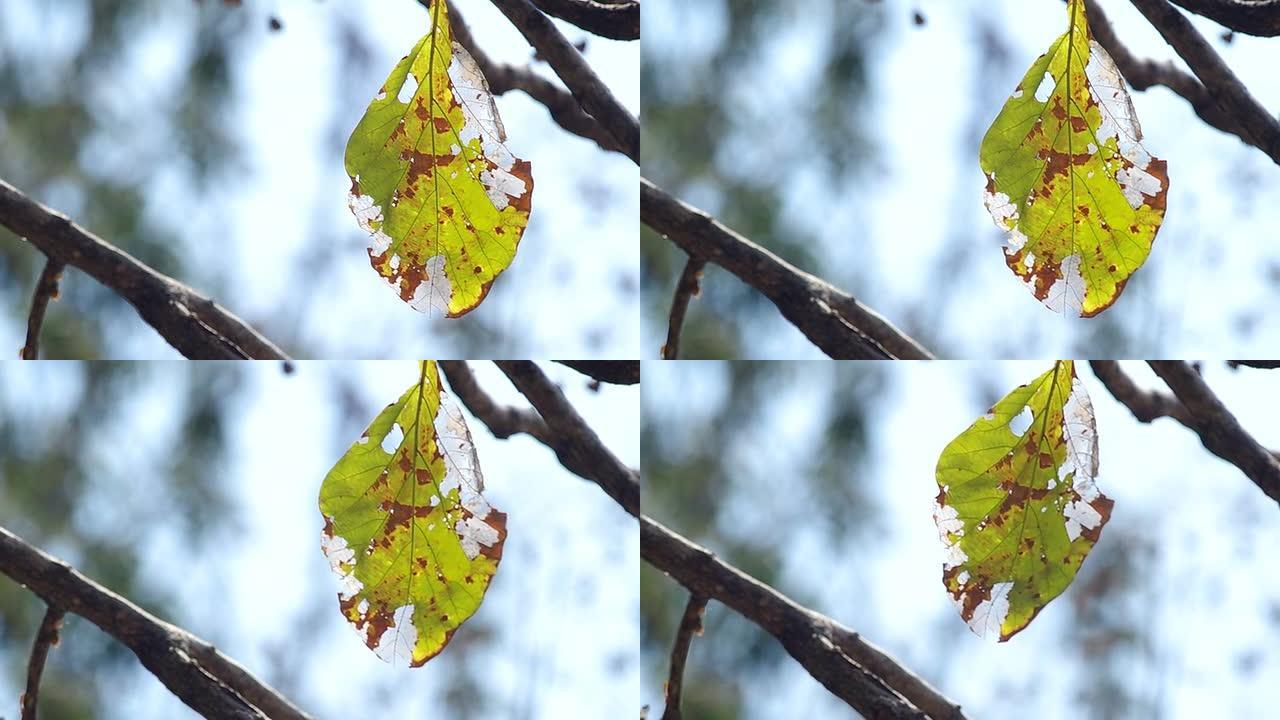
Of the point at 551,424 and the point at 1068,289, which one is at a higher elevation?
the point at 1068,289

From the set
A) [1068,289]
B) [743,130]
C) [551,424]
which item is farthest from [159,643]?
[1068,289]

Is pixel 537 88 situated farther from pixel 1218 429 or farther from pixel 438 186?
pixel 1218 429

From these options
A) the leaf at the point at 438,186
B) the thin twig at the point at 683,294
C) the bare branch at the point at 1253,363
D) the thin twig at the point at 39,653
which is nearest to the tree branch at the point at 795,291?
the thin twig at the point at 683,294

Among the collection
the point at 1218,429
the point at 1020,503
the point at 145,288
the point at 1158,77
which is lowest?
the point at 145,288

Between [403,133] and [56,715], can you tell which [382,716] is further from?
[403,133]

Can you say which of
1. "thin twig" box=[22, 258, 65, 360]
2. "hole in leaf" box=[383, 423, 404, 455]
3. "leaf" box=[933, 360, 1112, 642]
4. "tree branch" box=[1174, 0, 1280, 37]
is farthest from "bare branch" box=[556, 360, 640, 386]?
"tree branch" box=[1174, 0, 1280, 37]

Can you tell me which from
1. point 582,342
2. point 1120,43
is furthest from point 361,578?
point 1120,43

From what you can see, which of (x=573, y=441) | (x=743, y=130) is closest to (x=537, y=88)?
(x=743, y=130)

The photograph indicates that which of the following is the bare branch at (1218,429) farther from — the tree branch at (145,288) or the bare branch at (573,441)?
the tree branch at (145,288)

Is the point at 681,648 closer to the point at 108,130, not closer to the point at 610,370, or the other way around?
the point at 610,370
